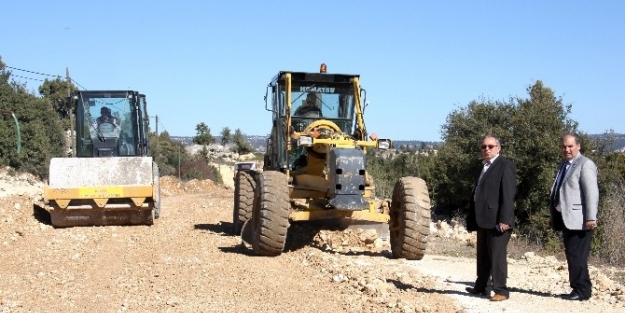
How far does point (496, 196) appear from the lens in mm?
7516

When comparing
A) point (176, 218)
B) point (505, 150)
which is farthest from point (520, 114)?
point (176, 218)

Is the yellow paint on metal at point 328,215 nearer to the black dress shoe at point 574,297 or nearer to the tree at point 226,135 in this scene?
the black dress shoe at point 574,297

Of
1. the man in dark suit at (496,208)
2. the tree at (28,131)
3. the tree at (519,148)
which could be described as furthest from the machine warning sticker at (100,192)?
the tree at (28,131)

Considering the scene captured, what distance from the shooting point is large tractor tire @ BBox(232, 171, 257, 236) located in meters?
13.0

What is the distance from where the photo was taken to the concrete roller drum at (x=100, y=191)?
1364 centimetres

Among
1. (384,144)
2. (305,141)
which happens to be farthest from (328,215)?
(384,144)

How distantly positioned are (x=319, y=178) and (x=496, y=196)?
3.77 m

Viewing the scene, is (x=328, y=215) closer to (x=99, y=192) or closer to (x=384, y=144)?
(x=384, y=144)

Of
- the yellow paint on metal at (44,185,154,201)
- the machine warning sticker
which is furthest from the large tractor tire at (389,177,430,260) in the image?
the machine warning sticker

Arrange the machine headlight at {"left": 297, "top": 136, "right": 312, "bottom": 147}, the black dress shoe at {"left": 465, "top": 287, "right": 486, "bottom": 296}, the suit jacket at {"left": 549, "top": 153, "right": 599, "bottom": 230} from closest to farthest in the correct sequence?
the suit jacket at {"left": 549, "top": 153, "right": 599, "bottom": 230}
the black dress shoe at {"left": 465, "top": 287, "right": 486, "bottom": 296}
the machine headlight at {"left": 297, "top": 136, "right": 312, "bottom": 147}

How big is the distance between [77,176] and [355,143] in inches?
229

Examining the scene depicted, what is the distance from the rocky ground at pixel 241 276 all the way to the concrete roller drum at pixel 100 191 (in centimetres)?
39

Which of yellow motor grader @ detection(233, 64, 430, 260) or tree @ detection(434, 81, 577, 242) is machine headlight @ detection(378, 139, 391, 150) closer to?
yellow motor grader @ detection(233, 64, 430, 260)

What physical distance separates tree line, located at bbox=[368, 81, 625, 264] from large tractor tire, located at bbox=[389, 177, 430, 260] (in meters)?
14.5
